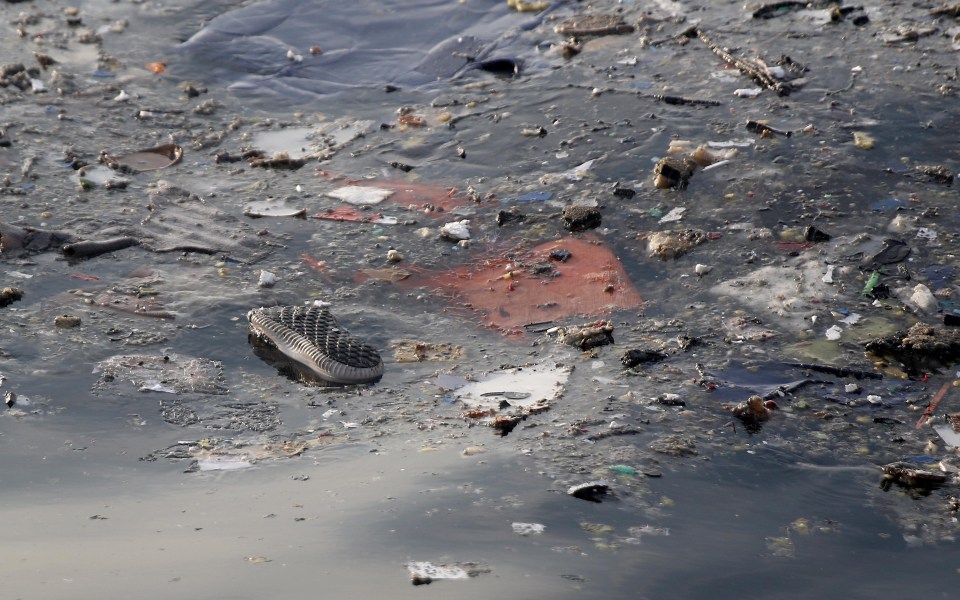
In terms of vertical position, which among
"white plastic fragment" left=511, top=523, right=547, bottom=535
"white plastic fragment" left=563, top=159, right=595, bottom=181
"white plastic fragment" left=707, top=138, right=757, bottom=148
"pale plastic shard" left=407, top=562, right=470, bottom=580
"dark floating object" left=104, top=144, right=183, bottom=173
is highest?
"white plastic fragment" left=707, top=138, right=757, bottom=148

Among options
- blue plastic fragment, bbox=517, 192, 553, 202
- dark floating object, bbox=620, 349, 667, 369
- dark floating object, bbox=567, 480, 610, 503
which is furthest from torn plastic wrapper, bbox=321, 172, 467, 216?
dark floating object, bbox=567, 480, 610, 503

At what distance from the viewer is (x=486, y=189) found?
16.0ft

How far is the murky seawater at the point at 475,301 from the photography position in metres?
2.66

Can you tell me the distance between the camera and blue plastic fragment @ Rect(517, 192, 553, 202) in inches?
185

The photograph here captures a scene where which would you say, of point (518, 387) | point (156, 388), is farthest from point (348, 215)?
point (518, 387)

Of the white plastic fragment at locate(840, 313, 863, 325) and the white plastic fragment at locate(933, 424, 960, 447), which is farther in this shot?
the white plastic fragment at locate(840, 313, 863, 325)

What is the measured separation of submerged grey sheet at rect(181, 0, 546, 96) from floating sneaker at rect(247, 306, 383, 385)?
2595mm

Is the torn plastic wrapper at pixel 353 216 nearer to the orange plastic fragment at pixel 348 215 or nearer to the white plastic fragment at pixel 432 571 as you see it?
the orange plastic fragment at pixel 348 215

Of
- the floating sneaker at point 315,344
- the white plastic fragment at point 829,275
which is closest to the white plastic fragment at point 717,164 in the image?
the white plastic fragment at point 829,275

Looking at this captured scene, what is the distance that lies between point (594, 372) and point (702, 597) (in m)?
1.20

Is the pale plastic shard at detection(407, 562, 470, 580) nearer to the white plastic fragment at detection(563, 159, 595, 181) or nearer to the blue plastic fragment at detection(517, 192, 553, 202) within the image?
the blue plastic fragment at detection(517, 192, 553, 202)

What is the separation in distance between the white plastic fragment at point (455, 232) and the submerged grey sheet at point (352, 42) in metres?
1.78

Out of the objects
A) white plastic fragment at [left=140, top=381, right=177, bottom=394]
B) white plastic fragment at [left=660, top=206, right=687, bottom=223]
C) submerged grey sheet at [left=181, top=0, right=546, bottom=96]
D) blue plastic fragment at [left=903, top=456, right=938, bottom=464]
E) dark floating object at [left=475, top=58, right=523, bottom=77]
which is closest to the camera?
blue plastic fragment at [left=903, top=456, right=938, bottom=464]

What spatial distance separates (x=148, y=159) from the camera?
5355mm
